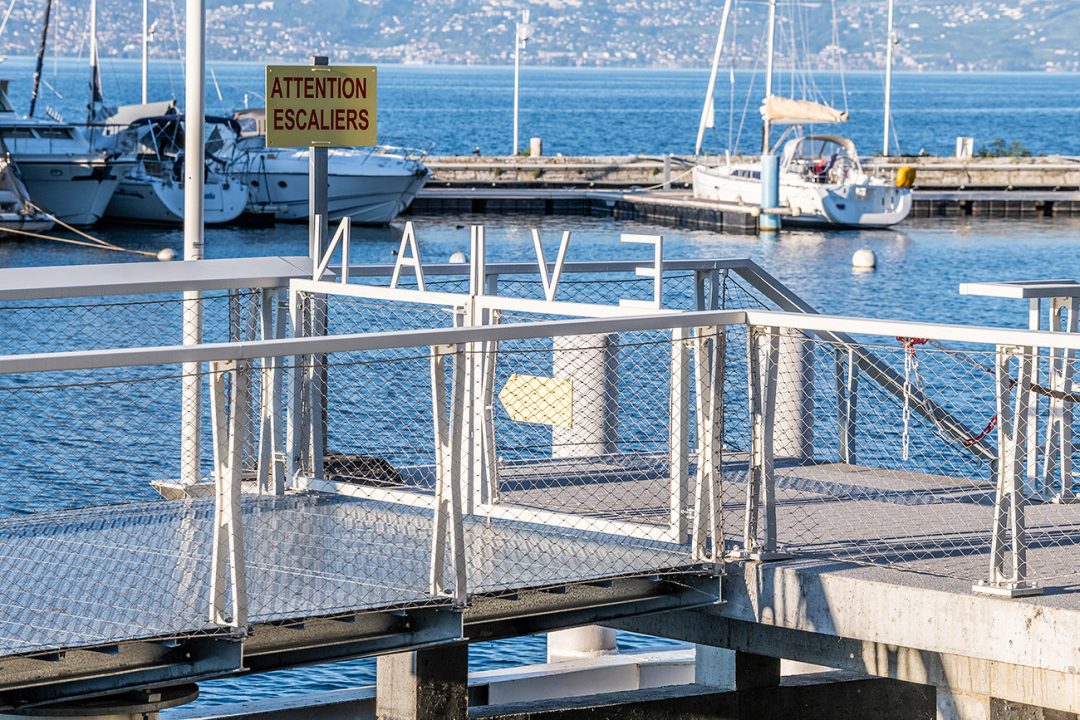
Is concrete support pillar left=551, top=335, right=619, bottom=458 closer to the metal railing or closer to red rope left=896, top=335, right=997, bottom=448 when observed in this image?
the metal railing

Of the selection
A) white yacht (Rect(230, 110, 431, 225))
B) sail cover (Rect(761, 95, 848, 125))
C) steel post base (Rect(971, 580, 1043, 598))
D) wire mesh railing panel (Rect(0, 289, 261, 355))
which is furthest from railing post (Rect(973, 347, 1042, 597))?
sail cover (Rect(761, 95, 848, 125))

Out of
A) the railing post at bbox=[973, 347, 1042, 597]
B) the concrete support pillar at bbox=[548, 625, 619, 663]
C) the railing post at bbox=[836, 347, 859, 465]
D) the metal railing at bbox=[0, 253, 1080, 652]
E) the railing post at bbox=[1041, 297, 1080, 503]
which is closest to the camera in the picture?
the metal railing at bbox=[0, 253, 1080, 652]

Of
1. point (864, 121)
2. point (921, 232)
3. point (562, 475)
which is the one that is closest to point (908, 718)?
point (562, 475)

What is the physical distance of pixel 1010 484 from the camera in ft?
22.3

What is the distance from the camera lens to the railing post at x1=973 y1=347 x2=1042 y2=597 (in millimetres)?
6738

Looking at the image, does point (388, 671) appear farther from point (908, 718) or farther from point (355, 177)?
point (355, 177)

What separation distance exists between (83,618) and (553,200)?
49.8m

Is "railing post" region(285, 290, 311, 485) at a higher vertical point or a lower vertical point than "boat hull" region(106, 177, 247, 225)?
lower

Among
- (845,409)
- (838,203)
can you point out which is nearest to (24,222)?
(838,203)

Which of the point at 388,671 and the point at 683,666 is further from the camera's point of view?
the point at 683,666

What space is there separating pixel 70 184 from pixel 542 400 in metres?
45.0

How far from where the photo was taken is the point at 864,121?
153250 mm

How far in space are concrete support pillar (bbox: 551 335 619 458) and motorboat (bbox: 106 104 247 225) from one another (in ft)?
144

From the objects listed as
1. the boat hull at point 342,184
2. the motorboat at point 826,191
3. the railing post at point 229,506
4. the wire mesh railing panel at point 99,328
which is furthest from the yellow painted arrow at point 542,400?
the boat hull at point 342,184
